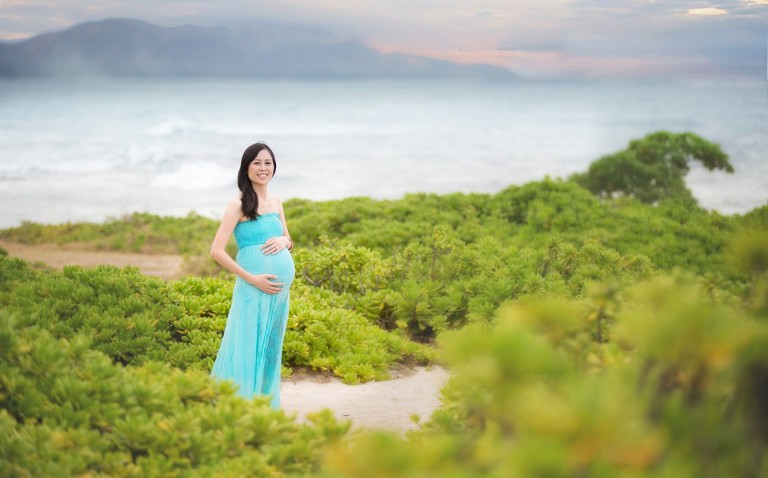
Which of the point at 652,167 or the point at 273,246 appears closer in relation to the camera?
the point at 273,246

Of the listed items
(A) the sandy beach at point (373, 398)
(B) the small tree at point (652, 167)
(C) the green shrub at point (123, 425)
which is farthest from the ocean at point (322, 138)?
(C) the green shrub at point (123, 425)

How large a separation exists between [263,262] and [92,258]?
12833 mm

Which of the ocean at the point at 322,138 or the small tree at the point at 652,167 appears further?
the ocean at the point at 322,138

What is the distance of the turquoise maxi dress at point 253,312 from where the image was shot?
4926mm

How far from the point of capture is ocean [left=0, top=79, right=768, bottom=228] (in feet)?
122

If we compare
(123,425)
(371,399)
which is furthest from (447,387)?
(371,399)

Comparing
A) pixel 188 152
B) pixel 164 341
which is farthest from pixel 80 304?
pixel 188 152

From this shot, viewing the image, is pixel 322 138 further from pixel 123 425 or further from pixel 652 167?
pixel 123 425

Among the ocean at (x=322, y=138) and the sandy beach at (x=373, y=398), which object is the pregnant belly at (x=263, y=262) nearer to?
the sandy beach at (x=373, y=398)

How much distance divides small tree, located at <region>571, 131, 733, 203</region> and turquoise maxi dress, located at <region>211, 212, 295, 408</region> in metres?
15.1

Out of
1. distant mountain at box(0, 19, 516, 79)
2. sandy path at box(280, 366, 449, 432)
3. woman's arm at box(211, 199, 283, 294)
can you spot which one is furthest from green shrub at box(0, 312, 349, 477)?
distant mountain at box(0, 19, 516, 79)

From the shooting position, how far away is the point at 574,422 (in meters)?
1.45

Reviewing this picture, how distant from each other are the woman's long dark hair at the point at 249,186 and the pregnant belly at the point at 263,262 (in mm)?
A: 259

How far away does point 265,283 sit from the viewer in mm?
4840
